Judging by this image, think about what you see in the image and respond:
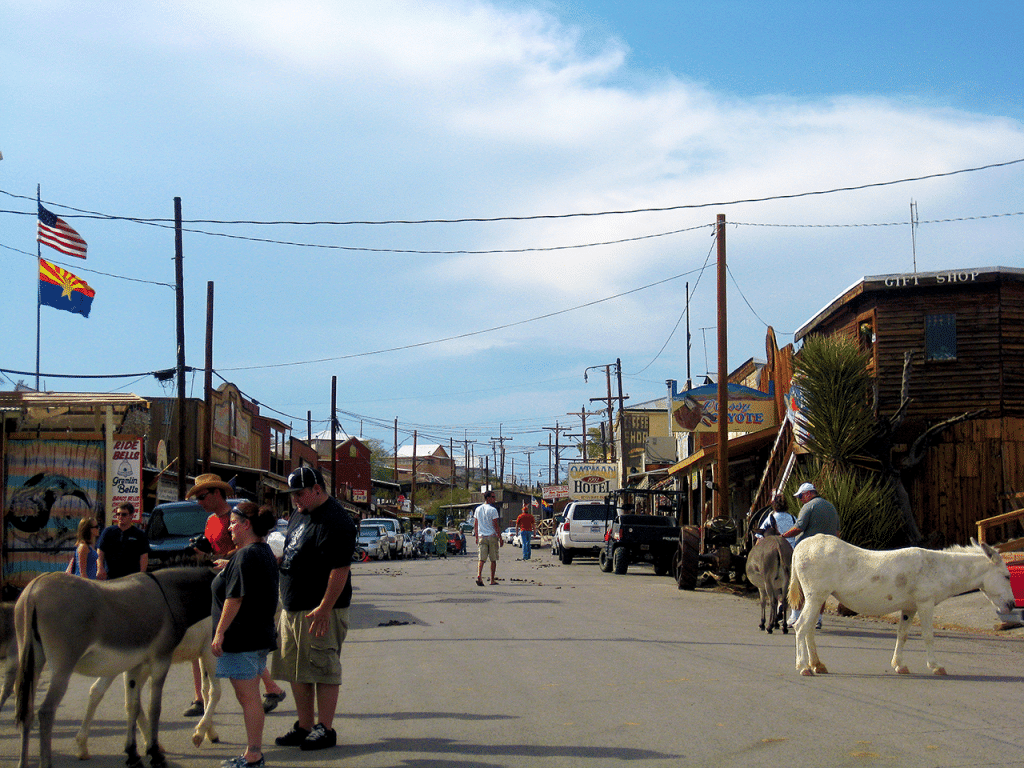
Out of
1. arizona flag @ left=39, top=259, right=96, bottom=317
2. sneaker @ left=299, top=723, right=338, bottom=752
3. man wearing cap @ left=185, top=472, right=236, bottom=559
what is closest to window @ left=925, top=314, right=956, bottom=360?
man wearing cap @ left=185, top=472, right=236, bottom=559

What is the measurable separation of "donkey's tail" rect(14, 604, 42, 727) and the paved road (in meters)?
0.63

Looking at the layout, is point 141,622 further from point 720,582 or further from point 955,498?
point 955,498

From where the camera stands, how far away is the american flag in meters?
23.2

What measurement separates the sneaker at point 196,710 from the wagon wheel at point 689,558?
41.6 ft

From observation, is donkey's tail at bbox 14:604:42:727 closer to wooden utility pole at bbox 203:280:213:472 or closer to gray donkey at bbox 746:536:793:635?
gray donkey at bbox 746:536:793:635

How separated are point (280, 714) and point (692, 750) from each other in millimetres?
3292

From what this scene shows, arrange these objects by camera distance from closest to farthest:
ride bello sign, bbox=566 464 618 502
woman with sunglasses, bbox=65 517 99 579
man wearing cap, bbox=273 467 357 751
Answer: man wearing cap, bbox=273 467 357 751 → woman with sunglasses, bbox=65 517 99 579 → ride bello sign, bbox=566 464 618 502

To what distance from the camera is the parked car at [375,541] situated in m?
36.2

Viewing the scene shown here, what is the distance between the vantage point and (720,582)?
1994 cm

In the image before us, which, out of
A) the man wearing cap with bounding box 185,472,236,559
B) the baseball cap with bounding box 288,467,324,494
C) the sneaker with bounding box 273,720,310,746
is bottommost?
the sneaker with bounding box 273,720,310,746

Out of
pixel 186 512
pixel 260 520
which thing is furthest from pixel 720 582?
pixel 260 520

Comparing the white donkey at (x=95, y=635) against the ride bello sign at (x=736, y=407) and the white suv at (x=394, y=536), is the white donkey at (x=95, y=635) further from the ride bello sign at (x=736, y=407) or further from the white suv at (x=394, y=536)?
the white suv at (x=394, y=536)

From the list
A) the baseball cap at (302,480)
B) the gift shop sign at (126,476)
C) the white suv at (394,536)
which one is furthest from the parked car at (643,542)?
the baseball cap at (302,480)

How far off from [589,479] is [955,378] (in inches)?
Result: 1348
